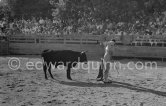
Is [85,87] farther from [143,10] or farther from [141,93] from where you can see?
[143,10]

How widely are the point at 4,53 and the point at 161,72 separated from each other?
34.5 ft

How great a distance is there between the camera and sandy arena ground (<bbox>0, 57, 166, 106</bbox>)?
26.1ft

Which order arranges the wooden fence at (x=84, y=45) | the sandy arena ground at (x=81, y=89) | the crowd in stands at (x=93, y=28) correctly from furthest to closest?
the crowd in stands at (x=93, y=28) → the wooden fence at (x=84, y=45) → the sandy arena ground at (x=81, y=89)

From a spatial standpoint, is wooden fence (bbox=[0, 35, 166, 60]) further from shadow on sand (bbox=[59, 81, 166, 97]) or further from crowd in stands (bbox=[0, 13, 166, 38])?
shadow on sand (bbox=[59, 81, 166, 97])

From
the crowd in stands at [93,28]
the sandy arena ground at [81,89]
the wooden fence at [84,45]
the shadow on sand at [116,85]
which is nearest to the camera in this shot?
the sandy arena ground at [81,89]

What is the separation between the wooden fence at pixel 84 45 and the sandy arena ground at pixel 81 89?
4619 mm

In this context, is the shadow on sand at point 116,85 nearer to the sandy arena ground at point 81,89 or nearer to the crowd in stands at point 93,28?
the sandy arena ground at point 81,89

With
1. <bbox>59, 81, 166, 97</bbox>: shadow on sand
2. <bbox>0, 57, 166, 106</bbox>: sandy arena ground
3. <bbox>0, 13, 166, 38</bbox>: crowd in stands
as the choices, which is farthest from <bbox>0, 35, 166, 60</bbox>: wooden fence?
<bbox>59, 81, 166, 97</bbox>: shadow on sand

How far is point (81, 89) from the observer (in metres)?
9.66

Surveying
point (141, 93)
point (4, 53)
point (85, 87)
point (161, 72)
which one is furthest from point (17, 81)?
point (4, 53)

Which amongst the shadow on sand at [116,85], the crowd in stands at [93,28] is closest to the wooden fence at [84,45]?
the crowd in stands at [93,28]

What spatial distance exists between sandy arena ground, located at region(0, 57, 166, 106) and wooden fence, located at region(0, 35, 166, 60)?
15.2ft

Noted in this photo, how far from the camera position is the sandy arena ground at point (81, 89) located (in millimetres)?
7953

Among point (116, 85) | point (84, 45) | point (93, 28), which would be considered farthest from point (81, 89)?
point (93, 28)
